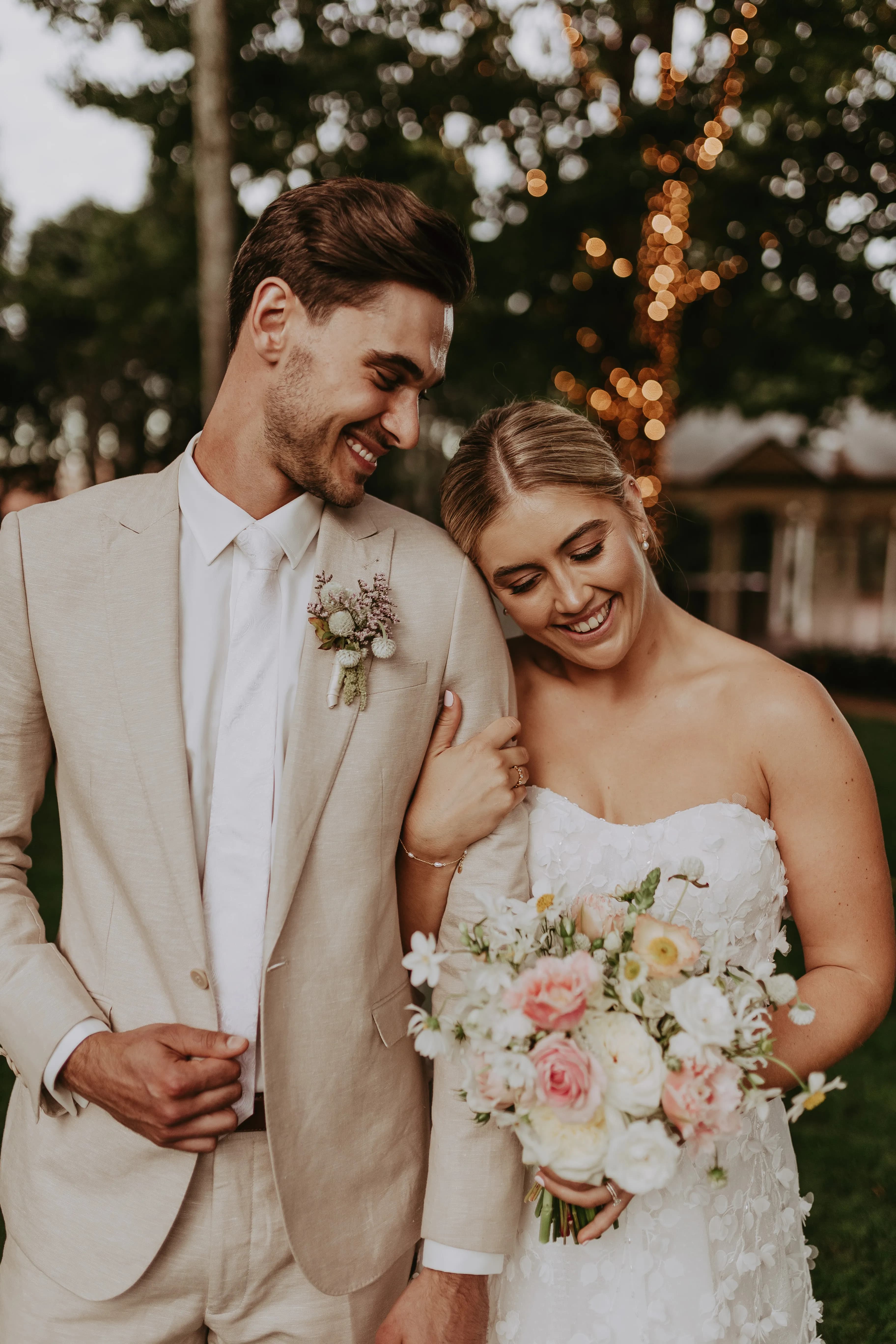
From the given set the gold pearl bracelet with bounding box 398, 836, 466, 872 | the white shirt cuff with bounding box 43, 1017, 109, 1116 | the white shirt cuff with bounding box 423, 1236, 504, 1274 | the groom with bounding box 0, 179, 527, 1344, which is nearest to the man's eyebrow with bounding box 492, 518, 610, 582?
the groom with bounding box 0, 179, 527, 1344

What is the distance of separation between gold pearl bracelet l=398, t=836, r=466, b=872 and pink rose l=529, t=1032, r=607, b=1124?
22.9 inches

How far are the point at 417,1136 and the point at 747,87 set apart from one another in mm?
9146

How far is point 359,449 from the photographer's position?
2221 mm

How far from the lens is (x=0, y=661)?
2.08 meters

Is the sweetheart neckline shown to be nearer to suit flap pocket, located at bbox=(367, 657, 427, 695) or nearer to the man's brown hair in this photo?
suit flap pocket, located at bbox=(367, 657, 427, 695)

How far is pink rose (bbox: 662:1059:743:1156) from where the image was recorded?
5.47 ft

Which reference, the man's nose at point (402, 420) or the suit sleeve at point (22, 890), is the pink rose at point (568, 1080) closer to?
the suit sleeve at point (22, 890)

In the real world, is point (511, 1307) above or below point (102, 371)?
below

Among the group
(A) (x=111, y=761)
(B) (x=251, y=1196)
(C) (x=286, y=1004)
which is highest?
(A) (x=111, y=761)

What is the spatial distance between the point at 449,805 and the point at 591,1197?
76cm

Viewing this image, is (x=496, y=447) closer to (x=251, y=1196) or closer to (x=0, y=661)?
(x=0, y=661)

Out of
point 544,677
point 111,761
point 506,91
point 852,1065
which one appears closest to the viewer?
point 111,761

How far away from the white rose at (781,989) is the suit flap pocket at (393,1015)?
728mm

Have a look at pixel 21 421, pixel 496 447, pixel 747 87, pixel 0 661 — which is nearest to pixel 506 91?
pixel 747 87
